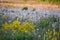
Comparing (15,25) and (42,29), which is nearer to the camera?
(15,25)

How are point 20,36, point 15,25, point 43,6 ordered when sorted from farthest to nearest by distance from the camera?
→ point 43,6 → point 15,25 → point 20,36

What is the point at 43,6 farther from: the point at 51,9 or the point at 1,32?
the point at 1,32

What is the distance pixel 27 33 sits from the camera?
4.90m

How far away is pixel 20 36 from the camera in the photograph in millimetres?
4633

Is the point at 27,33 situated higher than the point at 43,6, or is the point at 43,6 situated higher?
the point at 27,33

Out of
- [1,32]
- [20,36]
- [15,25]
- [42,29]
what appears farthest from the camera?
[42,29]

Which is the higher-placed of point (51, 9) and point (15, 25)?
point (15, 25)

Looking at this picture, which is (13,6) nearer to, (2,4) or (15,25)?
(2,4)

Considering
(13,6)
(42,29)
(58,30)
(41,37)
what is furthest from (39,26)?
(13,6)

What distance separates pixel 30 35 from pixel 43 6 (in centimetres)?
590

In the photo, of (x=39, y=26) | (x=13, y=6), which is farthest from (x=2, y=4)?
(x=39, y=26)

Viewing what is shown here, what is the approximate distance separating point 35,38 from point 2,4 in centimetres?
642

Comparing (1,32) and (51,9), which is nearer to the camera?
(1,32)

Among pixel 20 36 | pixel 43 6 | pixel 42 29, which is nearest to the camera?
pixel 20 36
